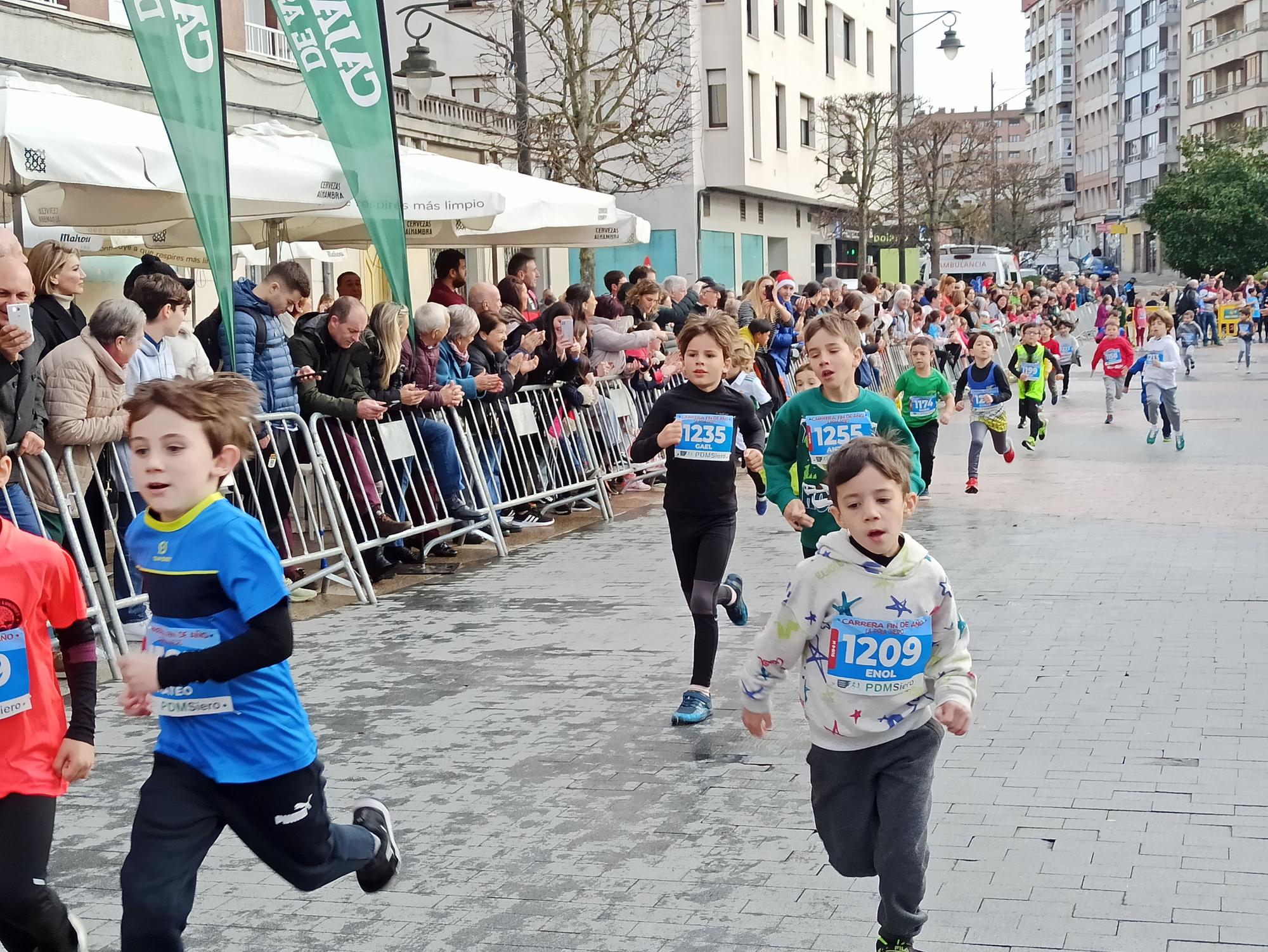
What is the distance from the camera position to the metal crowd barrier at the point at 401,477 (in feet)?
33.5

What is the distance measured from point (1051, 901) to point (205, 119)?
6.04 metres

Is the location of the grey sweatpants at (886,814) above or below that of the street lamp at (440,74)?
below

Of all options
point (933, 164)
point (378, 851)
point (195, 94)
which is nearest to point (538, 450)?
point (195, 94)

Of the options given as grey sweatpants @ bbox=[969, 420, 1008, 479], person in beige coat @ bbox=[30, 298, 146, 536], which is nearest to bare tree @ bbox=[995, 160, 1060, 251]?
grey sweatpants @ bbox=[969, 420, 1008, 479]

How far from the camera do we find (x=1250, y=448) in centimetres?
1758

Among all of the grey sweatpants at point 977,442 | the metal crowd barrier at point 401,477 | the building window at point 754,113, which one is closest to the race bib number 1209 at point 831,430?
the metal crowd barrier at point 401,477

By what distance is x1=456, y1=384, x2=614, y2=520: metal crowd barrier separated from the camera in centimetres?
1188

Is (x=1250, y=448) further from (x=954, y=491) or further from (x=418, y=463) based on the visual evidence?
(x=418, y=463)

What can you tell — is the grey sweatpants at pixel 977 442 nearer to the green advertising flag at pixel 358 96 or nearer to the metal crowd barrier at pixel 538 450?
the metal crowd barrier at pixel 538 450

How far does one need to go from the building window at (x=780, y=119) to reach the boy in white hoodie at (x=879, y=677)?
42.8m

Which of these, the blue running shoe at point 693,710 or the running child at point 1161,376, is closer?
the blue running shoe at point 693,710

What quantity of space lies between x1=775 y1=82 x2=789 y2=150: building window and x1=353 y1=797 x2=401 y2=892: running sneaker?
42.9 meters

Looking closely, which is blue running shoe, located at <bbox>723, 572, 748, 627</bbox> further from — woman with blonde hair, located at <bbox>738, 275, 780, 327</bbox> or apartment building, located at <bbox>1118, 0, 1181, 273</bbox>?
apartment building, located at <bbox>1118, 0, 1181, 273</bbox>

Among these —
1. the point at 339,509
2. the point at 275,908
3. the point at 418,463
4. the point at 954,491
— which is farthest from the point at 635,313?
the point at 275,908
